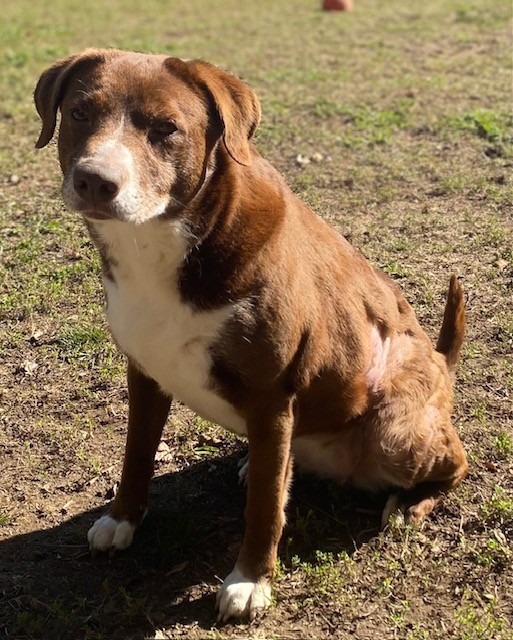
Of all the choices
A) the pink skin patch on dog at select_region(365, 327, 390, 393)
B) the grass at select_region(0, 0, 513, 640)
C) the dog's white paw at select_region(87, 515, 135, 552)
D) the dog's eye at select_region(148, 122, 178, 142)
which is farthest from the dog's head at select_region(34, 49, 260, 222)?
the grass at select_region(0, 0, 513, 640)

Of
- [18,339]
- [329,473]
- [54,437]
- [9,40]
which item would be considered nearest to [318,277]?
[329,473]

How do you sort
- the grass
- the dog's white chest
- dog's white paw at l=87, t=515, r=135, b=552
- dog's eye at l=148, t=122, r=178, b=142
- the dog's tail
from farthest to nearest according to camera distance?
the dog's tail, dog's white paw at l=87, t=515, r=135, b=552, the grass, the dog's white chest, dog's eye at l=148, t=122, r=178, b=142

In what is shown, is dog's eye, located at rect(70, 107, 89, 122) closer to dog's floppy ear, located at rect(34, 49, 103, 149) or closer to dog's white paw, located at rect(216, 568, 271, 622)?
dog's floppy ear, located at rect(34, 49, 103, 149)

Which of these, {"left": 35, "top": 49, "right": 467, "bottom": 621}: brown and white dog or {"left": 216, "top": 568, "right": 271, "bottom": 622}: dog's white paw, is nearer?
{"left": 35, "top": 49, "right": 467, "bottom": 621}: brown and white dog

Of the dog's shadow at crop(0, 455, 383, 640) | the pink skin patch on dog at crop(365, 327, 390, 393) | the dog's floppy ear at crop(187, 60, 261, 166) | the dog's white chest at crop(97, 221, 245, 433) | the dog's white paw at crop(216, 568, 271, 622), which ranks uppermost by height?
the dog's floppy ear at crop(187, 60, 261, 166)

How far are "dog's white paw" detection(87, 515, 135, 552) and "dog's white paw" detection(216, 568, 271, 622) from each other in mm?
487

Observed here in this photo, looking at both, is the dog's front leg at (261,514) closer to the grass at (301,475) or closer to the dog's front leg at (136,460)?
the grass at (301,475)

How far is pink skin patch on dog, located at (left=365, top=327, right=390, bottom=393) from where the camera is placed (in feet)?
11.3

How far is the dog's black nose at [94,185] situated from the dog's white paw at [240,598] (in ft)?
4.63

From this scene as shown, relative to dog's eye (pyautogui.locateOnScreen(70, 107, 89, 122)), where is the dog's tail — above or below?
below

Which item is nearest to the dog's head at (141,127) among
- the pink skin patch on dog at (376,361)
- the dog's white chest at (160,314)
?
the dog's white chest at (160,314)

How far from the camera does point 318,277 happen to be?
10.6 feet

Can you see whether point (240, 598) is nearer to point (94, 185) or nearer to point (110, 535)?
point (110, 535)

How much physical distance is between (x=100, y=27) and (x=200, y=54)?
7.59 ft
